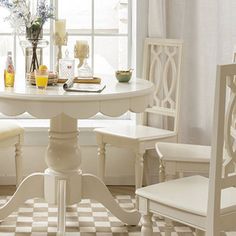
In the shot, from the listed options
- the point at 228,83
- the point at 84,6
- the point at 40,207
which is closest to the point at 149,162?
the point at 40,207

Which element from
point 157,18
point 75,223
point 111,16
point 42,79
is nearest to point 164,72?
point 157,18

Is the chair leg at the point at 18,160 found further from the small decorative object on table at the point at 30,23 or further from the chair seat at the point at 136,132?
the small decorative object on table at the point at 30,23

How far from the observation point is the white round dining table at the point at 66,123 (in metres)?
3.63

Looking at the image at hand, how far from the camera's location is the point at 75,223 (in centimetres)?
445

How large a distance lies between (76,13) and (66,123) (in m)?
1.51

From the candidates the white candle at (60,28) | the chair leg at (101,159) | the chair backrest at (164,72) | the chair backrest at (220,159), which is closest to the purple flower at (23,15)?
the white candle at (60,28)

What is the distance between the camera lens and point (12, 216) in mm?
4543

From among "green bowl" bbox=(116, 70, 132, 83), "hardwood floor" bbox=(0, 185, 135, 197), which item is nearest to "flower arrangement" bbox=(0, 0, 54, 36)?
"green bowl" bbox=(116, 70, 132, 83)

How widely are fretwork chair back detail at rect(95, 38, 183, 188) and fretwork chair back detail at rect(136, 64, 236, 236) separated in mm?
1148

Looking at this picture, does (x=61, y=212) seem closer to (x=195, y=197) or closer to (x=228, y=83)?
(x=195, y=197)

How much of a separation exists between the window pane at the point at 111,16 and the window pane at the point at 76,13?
2.1 inches

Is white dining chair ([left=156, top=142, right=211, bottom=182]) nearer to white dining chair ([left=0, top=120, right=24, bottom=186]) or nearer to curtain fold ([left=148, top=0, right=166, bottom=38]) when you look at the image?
white dining chair ([left=0, top=120, right=24, bottom=186])

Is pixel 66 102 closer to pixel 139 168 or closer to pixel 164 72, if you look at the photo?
pixel 139 168

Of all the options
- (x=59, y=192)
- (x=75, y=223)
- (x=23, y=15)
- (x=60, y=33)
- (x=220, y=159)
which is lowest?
(x=75, y=223)
